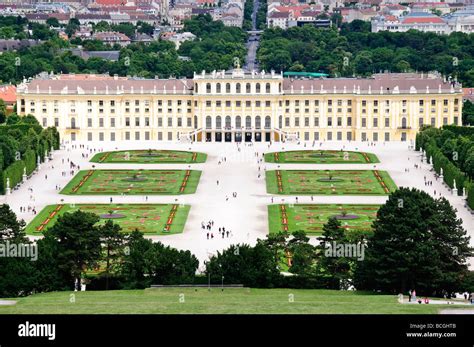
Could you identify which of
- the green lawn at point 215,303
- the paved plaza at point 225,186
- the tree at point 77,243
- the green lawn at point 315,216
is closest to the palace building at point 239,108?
the paved plaza at point 225,186

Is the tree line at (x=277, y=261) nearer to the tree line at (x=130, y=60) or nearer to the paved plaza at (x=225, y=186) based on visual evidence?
the paved plaza at (x=225, y=186)

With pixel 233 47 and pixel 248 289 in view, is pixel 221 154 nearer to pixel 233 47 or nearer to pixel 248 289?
pixel 248 289

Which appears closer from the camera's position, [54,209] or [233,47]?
[54,209]

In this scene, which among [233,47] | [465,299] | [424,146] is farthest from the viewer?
[233,47]

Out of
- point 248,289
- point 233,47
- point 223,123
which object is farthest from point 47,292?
point 233,47

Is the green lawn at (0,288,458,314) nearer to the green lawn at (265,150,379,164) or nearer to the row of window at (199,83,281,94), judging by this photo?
the green lawn at (265,150,379,164)
